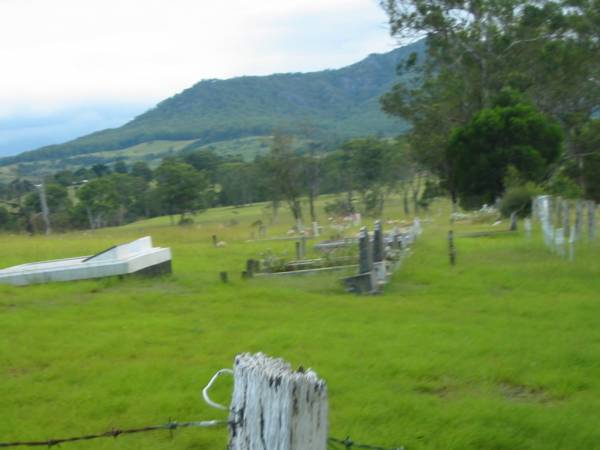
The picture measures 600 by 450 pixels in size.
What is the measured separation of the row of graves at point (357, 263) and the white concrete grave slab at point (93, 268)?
190cm

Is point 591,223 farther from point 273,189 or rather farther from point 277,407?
point 273,189

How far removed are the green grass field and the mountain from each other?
12599 cm

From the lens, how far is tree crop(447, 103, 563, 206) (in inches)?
992

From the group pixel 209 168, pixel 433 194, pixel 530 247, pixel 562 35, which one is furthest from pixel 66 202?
pixel 530 247

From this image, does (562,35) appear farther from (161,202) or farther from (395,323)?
(161,202)

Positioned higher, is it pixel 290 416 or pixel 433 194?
pixel 290 416

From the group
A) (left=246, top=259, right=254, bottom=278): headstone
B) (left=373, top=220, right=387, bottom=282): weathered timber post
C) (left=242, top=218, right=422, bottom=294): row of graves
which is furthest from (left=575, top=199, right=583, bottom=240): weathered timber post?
(left=246, top=259, right=254, bottom=278): headstone

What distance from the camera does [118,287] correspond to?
13156mm

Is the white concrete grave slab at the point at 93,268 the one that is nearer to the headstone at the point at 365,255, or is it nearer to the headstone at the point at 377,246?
the headstone at the point at 377,246

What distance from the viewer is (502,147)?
25.7 metres

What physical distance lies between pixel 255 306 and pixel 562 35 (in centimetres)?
2697

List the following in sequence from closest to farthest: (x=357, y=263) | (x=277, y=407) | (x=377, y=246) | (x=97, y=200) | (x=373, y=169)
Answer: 1. (x=277, y=407)
2. (x=377, y=246)
3. (x=357, y=263)
4. (x=97, y=200)
5. (x=373, y=169)

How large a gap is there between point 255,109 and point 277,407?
173596 millimetres

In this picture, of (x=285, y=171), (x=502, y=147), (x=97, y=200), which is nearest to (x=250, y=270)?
(x=502, y=147)
